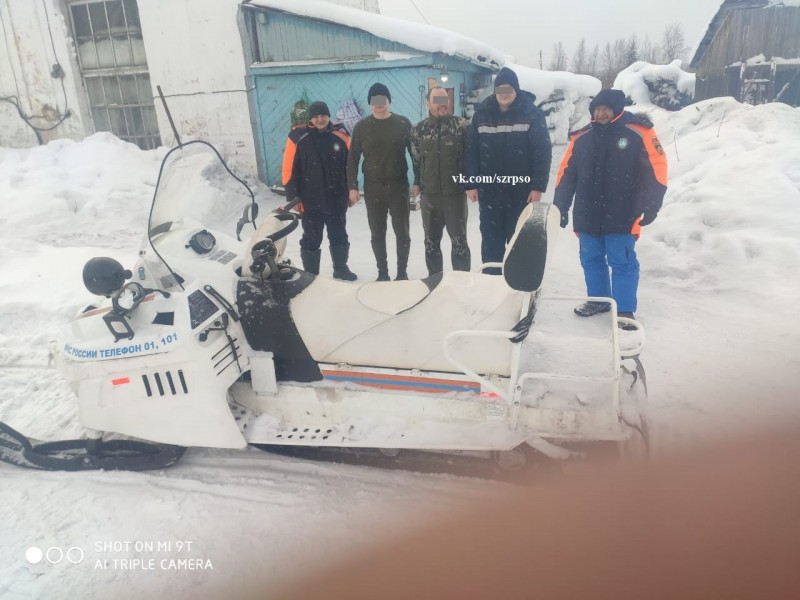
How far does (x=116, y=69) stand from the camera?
970 cm

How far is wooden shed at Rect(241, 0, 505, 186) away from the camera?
27.3ft

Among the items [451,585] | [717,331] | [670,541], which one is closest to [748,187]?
[717,331]

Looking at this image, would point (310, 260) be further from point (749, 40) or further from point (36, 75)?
point (749, 40)

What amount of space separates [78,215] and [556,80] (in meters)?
13.0

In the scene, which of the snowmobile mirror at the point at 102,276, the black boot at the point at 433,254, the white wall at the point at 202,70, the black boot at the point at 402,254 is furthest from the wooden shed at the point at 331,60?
the snowmobile mirror at the point at 102,276

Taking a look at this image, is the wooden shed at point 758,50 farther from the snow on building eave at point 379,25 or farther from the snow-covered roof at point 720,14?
the snow on building eave at point 379,25

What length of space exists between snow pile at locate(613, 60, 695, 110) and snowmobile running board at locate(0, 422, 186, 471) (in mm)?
18891

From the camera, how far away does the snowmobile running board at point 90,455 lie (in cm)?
280

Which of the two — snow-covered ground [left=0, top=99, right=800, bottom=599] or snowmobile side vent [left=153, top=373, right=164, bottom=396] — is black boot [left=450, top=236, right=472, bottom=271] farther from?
snowmobile side vent [left=153, top=373, right=164, bottom=396]

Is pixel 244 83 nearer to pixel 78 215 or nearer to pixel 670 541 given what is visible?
pixel 78 215

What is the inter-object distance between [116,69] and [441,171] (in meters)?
7.93

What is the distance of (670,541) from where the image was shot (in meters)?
2.25

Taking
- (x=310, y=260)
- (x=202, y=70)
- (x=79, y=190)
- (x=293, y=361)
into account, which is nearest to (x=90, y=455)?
(x=293, y=361)

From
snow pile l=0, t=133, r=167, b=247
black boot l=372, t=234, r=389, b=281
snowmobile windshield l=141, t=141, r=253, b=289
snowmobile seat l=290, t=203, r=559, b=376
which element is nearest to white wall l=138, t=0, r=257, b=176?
snow pile l=0, t=133, r=167, b=247
